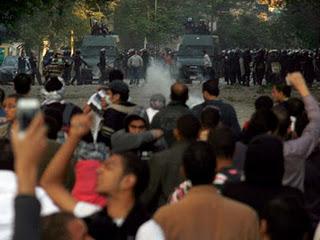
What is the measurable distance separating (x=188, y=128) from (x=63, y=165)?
2261 mm

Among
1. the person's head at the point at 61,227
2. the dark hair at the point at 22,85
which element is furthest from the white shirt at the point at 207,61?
the person's head at the point at 61,227

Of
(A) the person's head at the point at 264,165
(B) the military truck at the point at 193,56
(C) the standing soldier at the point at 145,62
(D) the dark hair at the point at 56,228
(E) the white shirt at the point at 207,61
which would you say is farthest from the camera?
(C) the standing soldier at the point at 145,62

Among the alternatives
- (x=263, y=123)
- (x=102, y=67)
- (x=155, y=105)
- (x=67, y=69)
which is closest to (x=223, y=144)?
(x=263, y=123)

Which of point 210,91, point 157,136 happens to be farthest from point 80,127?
point 210,91

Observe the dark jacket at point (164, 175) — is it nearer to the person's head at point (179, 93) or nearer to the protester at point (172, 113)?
the protester at point (172, 113)

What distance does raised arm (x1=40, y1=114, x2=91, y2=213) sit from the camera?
4.24 m

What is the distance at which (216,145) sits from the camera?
5.68 metres

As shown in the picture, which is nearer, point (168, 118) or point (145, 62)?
point (168, 118)

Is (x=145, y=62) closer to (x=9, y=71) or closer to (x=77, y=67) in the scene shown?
(x=77, y=67)

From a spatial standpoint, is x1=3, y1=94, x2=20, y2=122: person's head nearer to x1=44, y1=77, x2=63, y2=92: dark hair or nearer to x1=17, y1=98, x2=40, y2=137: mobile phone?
x1=44, y1=77, x2=63, y2=92: dark hair

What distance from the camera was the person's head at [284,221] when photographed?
13.3ft

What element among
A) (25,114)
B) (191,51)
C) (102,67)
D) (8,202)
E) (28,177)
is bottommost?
(102,67)

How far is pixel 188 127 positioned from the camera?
6.52 metres

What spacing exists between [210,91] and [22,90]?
1.75 meters
